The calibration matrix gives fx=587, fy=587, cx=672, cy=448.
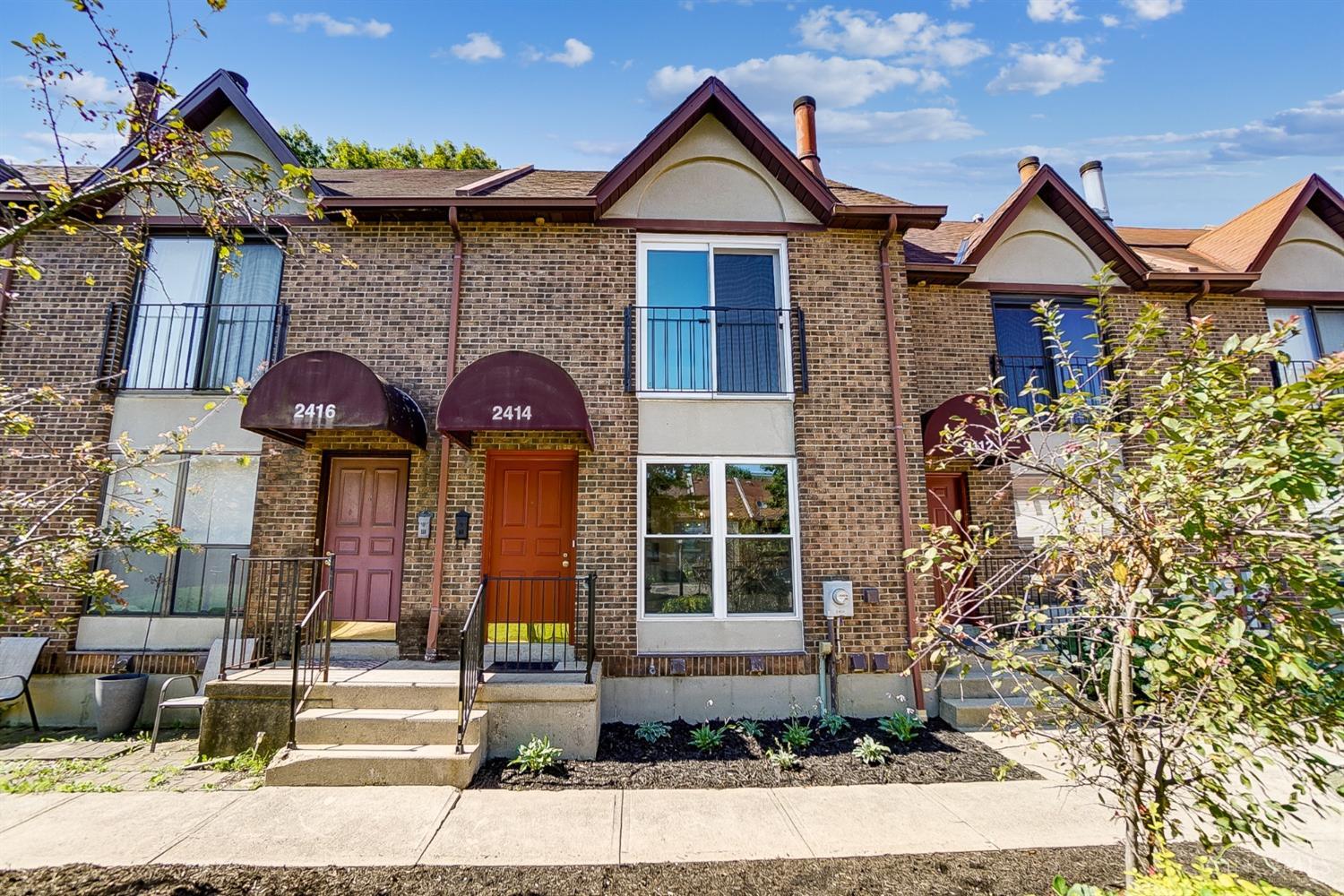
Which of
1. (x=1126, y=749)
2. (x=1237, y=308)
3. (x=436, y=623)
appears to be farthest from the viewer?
(x=1237, y=308)

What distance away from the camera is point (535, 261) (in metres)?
7.72

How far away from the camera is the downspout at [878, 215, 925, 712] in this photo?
7.09 metres

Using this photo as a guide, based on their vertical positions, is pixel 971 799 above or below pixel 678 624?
below

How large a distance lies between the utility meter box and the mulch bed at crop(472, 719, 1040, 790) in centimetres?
129

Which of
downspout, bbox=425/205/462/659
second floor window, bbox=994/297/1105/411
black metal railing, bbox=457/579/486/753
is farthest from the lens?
second floor window, bbox=994/297/1105/411

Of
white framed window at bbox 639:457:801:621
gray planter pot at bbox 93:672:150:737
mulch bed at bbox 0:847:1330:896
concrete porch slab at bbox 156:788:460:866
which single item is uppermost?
Answer: white framed window at bbox 639:457:801:621

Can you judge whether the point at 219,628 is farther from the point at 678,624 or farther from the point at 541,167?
the point at 541,167

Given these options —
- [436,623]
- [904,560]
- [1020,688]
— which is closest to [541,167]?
[436,623]

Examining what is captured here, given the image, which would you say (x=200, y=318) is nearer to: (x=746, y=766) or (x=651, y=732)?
(x=651, y=732)

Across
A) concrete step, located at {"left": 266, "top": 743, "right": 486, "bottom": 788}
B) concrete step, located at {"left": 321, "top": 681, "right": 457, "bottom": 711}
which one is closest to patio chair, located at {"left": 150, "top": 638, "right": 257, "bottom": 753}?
concrete step, located at {"left": 321, "top": 681, "right": 457, "bottom": 711}

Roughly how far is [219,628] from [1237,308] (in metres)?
15.5

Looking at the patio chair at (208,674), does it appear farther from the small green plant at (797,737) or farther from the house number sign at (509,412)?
the small green plant at (797,737)

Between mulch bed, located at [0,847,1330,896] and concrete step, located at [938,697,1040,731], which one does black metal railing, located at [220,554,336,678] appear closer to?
mulch bed, located at [0,847,1330,896]

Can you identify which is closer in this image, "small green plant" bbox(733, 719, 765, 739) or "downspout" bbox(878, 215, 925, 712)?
"small green plant" bbox(733, 719, 765, 739)
